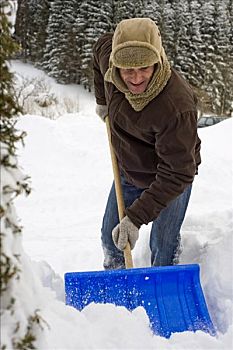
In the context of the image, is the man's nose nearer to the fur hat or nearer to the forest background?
the fur hat

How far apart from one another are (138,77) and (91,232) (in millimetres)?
2009

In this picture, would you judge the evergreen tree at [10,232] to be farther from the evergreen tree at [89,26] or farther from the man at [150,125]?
the evergreen tree at [89,26]

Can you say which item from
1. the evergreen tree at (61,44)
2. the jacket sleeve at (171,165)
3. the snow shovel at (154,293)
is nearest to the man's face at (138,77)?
the jacket sleeve at (171,165)

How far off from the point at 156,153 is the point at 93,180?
304 centimetres

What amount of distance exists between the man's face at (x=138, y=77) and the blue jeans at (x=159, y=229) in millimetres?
597

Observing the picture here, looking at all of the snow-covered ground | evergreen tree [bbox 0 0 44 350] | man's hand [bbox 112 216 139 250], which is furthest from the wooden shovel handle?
evergreen tree [bbox 0 0 44 350]

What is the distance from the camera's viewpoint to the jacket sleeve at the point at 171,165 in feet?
6.02

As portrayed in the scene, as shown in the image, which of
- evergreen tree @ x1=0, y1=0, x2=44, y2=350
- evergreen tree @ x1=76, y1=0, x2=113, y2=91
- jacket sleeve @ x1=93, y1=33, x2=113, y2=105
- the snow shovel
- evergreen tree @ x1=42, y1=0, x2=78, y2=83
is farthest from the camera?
evergreen tree @ x1=42, y1=0, x2=78, y2=83

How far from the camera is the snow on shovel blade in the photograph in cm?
198

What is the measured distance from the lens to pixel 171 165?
1.88m

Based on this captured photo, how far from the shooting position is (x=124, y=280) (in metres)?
2.07

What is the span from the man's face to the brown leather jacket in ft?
0.26

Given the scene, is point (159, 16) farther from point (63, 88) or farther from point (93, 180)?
point (93, 180)

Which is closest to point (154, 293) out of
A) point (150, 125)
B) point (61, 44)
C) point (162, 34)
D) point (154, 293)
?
point (154, 293)
